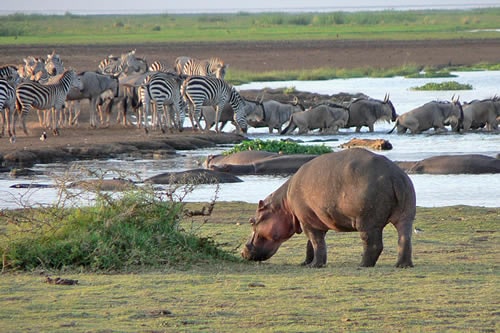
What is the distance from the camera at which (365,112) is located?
81.8 ft

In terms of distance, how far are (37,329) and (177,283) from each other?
1639mm

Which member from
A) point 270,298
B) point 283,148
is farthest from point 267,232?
point 283,148

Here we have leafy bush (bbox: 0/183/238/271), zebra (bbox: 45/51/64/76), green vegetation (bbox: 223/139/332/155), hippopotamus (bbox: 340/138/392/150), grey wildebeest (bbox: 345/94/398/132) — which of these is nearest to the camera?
leafy bush (bbox: 0/183/238/271)

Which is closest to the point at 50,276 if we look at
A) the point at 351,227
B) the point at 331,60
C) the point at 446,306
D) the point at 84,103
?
the point at 351,227

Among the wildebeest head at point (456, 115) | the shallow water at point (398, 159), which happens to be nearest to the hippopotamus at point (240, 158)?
the shallow water at point (398, 159)

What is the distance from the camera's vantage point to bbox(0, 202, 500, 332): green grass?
6328 millimetres

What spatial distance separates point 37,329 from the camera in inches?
243

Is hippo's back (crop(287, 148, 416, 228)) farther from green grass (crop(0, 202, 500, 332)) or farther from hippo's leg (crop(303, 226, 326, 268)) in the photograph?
green grass (crop(0, 202, 500, 332))

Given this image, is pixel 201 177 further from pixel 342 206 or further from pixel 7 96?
pixel 7 96

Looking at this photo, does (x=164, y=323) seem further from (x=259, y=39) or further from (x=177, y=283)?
(x=259, y=39)

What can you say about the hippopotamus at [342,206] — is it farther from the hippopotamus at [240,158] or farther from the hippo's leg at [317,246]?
the hippopotamus at [240,158]

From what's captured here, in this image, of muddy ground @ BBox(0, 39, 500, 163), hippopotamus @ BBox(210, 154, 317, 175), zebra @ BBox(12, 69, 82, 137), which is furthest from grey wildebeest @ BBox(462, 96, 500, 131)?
muddy ground @ BBox(0, 39, 500, 163)

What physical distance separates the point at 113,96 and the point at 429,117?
7484 mm

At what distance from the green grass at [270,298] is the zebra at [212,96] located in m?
15.3
